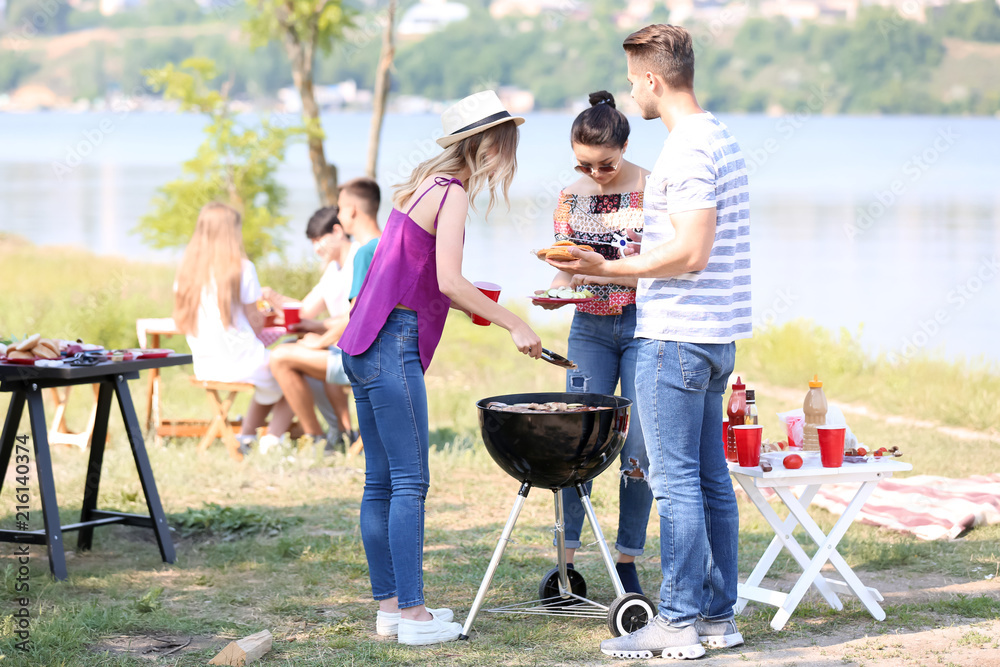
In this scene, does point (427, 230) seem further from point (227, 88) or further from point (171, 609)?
point (227, 88)

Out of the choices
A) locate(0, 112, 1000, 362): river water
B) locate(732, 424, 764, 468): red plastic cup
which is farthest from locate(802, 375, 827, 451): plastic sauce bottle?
locate(0, 112, 1000, 362): river water

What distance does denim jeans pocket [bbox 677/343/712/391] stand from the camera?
120 inches

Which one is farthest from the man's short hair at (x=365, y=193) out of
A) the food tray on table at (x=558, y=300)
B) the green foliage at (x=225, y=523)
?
the food tray on table at (x=558, y=300)

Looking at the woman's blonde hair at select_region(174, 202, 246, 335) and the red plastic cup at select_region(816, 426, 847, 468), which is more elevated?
the woman's blonde hair at select_region(174, 202, 246, 335)

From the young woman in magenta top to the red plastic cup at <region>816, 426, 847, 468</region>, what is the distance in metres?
1.06

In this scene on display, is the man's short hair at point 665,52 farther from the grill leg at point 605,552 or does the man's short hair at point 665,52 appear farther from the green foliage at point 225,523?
the green foliage at point 225,523

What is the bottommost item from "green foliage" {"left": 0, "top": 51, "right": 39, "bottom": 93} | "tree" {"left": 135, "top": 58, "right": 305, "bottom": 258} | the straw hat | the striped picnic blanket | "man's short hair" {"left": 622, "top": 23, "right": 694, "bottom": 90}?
the striped picnic blanket

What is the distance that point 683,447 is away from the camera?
313cm

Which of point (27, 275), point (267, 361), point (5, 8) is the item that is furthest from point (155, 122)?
point (267, 361)

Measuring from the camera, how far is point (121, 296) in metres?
10.7

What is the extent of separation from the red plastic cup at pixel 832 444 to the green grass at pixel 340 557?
0.58 m

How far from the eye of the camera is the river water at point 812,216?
15617 millimetres

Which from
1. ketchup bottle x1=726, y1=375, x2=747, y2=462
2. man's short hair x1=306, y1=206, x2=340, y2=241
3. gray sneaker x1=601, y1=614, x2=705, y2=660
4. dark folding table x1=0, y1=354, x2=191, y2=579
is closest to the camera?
gray sneaker x1=601, y1=614, x2=705, y2=660

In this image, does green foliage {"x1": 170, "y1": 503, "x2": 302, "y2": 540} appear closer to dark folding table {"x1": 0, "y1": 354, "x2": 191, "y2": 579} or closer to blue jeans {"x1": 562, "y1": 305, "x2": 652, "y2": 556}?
dark folding table {"x1": 0, "y1": 354, "x2": 191, "y2": 579}
